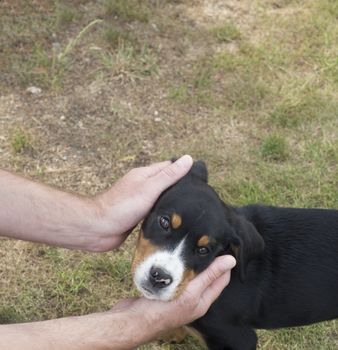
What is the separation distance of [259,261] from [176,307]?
61cm

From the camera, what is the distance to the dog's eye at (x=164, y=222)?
2980 mm

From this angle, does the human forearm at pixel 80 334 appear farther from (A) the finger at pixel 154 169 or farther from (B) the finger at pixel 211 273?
(A) the finger at pixel 154 169

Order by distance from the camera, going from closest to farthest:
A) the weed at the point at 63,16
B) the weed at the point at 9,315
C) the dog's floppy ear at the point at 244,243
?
the dog's floppy ear at the point at 244,243
the weed at the point at 9,315
the weed at the point at 63,16

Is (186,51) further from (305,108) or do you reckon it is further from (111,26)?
(305,108)

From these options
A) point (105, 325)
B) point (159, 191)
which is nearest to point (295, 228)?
point (159, 191)

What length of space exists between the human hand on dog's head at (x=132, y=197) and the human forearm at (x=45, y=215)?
0.15 feet

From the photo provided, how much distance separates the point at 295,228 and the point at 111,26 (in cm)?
303

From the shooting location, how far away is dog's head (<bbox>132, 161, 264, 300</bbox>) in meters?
2.92

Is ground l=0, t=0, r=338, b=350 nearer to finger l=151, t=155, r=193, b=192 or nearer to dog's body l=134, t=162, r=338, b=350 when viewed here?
dog's body l=134, t=162, r=338, b=350

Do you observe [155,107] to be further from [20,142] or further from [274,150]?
[20,142]

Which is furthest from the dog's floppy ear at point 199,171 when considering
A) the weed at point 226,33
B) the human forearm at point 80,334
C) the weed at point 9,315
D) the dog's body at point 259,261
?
the weed at point 226,33

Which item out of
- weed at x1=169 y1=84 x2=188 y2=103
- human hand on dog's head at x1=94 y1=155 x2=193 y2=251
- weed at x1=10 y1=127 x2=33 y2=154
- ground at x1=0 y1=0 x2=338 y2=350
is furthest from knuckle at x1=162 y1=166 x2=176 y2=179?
weed at x1=169 y1=84 x2=188 y2=103

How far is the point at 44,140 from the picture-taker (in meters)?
Result: 4.81

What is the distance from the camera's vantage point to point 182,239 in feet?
9.64
